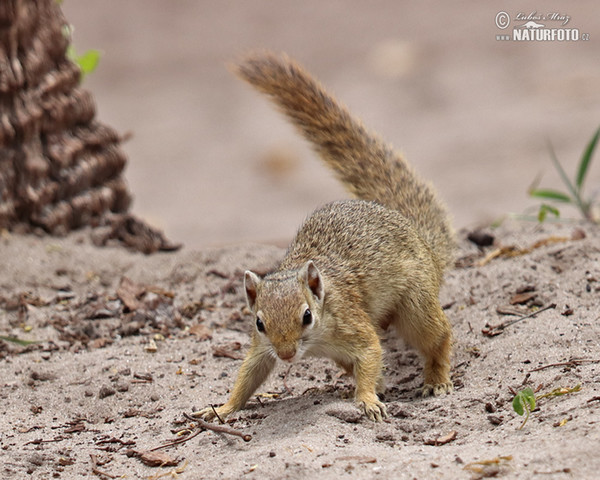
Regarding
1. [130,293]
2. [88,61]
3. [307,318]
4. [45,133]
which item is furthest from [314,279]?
[88,61]

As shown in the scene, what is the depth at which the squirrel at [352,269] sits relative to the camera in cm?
337

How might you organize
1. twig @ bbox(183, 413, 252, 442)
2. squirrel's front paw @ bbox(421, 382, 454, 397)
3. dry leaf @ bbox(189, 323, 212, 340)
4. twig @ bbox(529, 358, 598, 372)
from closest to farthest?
twig @ bbox(183, 413, 252, 442)
twig @ bbox(529, 358, 598, 372)
squirrel's front paw @ bbox(421, 382, 454, 397)
dry leaf @ bbox(189, 323, 212, 340)

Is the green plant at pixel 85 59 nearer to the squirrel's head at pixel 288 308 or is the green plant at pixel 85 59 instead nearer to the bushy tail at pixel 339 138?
the bushy tail at pixel 339 138

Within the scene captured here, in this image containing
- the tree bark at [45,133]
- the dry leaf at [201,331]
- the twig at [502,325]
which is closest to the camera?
the twig at [502,325]

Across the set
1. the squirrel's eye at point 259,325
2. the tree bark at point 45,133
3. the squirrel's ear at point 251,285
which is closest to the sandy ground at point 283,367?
the tree bark at point 45,133

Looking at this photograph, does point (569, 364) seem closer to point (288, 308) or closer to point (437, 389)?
point (437, 389)

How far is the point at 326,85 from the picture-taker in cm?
1020

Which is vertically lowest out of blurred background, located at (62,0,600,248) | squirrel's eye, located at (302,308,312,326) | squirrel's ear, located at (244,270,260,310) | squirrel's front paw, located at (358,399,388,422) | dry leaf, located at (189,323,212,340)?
squirrel's front paw, located at (358,399,388,422)

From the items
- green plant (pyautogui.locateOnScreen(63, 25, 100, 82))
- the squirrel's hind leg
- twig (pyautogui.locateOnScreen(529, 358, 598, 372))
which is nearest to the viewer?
twig (pyautogui.locateOnScreen(529, 358, 598, 372))

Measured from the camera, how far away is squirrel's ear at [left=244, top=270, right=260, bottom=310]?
3467 millimetres

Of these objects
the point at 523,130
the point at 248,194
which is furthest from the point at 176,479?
the point at 523,130

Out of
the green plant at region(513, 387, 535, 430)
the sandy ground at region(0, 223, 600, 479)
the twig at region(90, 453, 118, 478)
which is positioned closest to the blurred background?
the sandy ground at region(0, 223, 600, 479)

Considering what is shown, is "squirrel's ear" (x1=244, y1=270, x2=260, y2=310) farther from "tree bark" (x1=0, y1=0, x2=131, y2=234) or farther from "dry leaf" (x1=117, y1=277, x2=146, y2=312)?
"tree bark" (x1=0, y1=0, x2=131, y2=234)

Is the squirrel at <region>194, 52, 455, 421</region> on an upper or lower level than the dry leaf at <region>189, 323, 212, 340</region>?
upper
